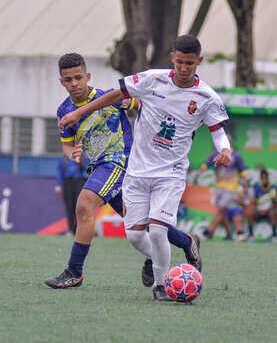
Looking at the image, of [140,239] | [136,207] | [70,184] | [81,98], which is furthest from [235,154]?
[136,207]

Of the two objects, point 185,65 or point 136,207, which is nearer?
point 185,65

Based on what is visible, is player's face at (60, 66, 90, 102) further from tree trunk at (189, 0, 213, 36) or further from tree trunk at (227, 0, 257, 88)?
tree trunk at (227, 0, 257, 88)

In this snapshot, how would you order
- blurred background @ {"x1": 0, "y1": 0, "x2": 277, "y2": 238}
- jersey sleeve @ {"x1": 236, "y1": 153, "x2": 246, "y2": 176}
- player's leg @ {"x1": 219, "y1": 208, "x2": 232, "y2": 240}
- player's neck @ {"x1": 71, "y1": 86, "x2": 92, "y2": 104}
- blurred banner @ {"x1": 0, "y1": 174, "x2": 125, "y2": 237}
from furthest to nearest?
blurred background @ {"x1": 0, "y1": 0, "x2": 277, "y2": 238}
blurred banner @ {"x1": 0, "y1": 174, "x2": 125, "y2": 237}
player's leg @ {"x1": 219, "y1": 208, "x2": 232, "y2": 240}
jersey sleeve @ {"x1": 236, "y1": 153, "x2": 246, "y2": 176}
player's neck @ {"x1": 71, "y1": 86, "x2": 92, "y2": 104}

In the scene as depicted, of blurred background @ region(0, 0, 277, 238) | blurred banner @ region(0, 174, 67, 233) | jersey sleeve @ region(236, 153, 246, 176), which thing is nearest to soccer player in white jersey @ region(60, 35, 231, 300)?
jersey sleeve @ region(236, 153, 246, 176)

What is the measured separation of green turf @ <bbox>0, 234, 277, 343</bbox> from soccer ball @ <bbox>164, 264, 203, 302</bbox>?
75 mm

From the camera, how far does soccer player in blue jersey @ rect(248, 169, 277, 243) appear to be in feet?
59.4

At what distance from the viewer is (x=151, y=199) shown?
24.0 ft

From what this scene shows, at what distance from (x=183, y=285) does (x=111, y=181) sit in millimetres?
1399

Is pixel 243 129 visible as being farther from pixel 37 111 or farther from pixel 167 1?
pixel 37 111

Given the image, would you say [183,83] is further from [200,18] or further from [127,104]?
[200,18]

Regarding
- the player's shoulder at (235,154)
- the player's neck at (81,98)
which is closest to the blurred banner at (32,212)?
the player's shoulder at (235,154)

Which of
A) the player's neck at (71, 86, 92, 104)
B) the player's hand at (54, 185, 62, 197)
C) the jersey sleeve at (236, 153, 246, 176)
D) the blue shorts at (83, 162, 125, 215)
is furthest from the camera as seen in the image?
the player's hand at (54, 185, 62, 197)

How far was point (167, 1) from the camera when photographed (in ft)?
60.4

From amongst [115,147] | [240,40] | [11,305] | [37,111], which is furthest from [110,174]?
[37,111]
